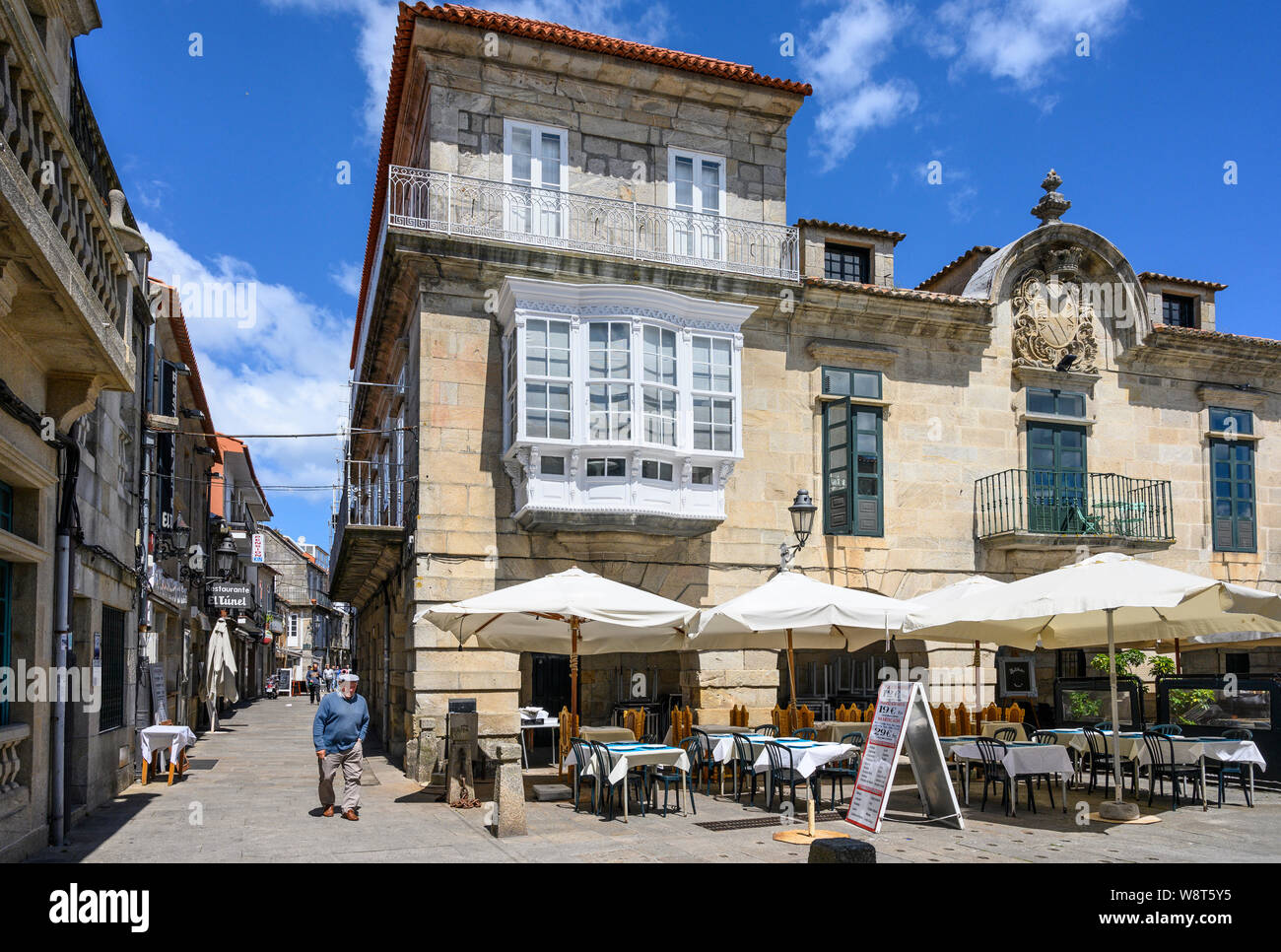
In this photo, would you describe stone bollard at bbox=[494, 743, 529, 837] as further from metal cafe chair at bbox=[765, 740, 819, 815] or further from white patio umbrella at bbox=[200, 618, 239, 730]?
white patio umbrella at bbox=[200, 618, 239, 730]

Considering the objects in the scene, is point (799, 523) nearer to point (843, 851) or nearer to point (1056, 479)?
point (1056, 479)

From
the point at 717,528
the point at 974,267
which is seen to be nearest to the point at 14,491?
the point at 717,528

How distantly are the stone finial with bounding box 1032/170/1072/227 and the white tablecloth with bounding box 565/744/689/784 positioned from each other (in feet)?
44.2

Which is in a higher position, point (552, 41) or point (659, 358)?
point (552, 41)

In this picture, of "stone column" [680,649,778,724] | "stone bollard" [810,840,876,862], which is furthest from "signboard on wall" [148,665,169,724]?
"stone bollard" [810,840,876,862]

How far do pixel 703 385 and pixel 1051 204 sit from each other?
841 cm

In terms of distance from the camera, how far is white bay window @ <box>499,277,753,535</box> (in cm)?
1534

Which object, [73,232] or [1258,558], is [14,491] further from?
[1258,558]

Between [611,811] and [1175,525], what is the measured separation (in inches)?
560

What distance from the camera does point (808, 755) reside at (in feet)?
34.9

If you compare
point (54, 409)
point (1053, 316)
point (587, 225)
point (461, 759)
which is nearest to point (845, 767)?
point (461, 759)

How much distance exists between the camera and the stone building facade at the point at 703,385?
15594 mm

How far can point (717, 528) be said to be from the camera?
17078 mm

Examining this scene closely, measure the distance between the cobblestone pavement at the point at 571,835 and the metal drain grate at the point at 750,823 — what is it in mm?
124
